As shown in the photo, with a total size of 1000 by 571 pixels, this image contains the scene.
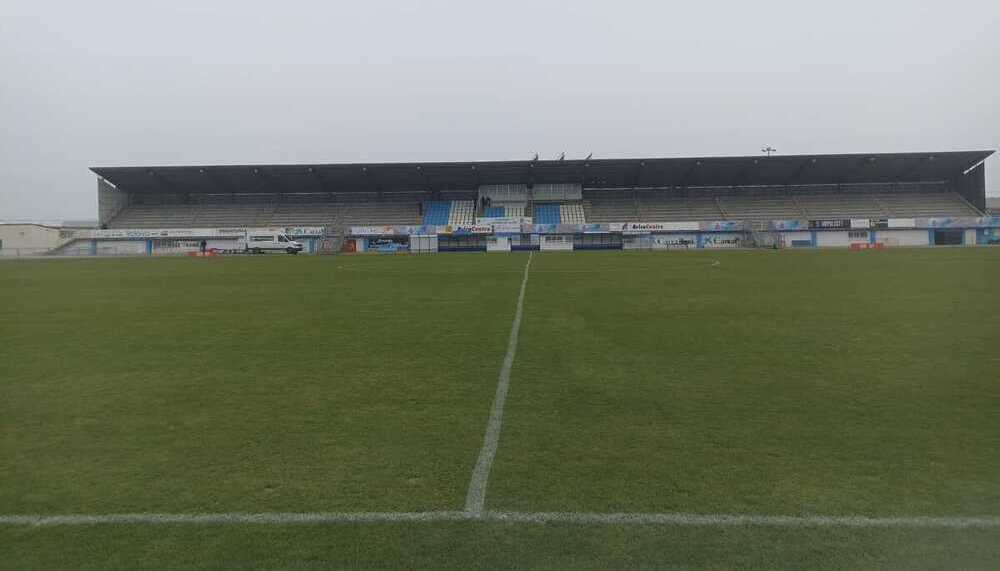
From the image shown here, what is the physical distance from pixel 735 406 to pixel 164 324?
10738mm

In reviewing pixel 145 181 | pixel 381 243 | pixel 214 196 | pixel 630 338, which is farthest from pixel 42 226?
pixel 630 338

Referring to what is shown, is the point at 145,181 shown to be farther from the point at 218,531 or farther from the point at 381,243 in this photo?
the point at 218,531

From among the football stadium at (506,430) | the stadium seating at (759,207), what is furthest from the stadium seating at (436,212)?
the football stadium at (506,430)

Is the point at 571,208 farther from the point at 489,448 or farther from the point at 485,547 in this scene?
the point at 485,547

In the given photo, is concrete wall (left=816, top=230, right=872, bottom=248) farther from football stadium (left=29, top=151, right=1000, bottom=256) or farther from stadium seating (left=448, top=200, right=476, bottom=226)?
stadium seating (left=448, top=200, right=476, bottom=226)

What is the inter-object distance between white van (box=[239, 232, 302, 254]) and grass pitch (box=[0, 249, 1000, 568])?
5861cm

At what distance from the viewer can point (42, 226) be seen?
7069cm

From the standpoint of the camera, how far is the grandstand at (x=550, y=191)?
70.5 metres

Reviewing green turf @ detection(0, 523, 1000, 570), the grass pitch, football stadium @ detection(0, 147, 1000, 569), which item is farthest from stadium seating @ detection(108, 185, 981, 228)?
green turf @ detection(0, 523, 1000, 570)

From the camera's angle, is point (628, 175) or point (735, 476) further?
point (628, 175)

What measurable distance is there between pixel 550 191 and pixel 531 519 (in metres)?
75.7

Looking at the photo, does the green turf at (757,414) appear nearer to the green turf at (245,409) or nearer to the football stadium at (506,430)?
the football stadium at (506,430)

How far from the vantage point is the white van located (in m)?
67.8

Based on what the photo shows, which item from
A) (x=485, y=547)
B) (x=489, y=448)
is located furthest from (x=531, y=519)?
(x=489, y=448)
